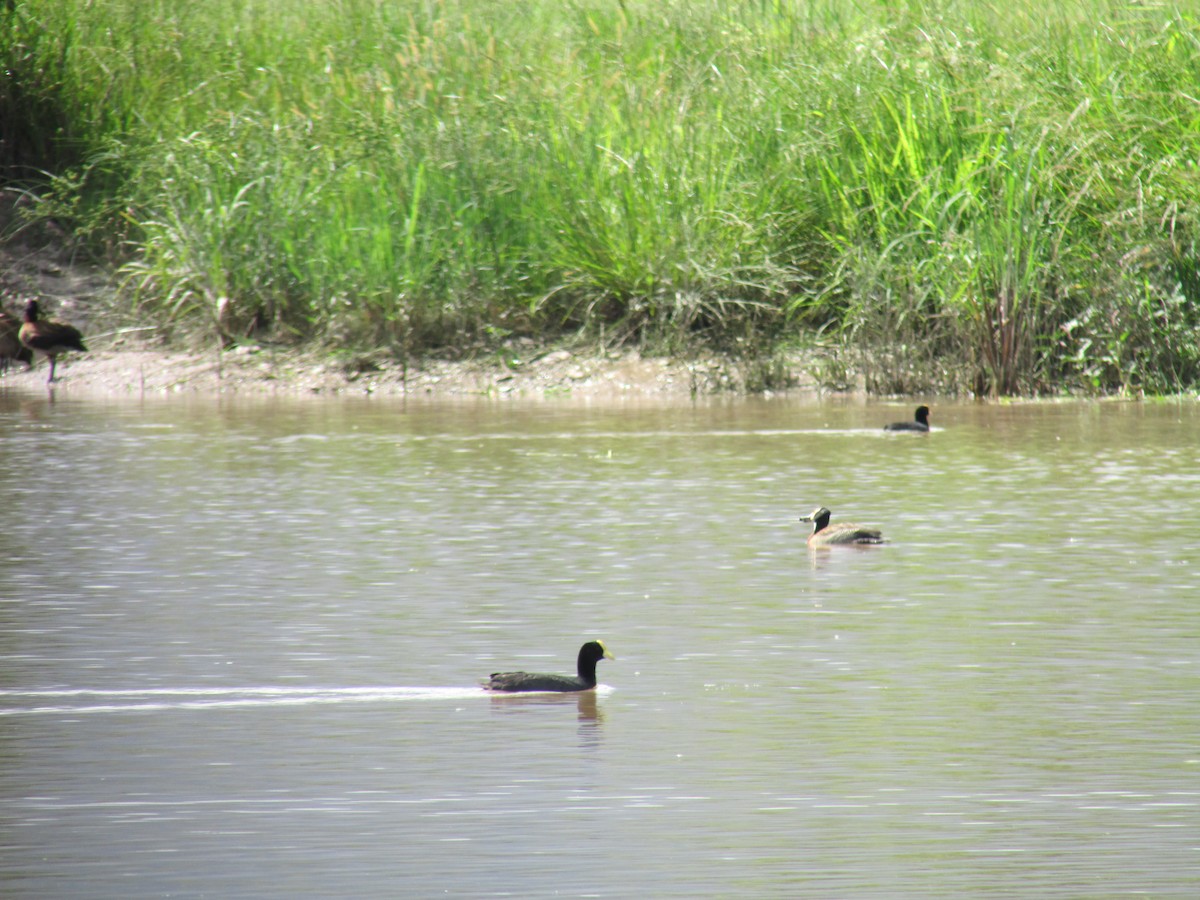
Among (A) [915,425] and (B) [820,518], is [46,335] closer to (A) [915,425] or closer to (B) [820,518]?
(A) [915,425]

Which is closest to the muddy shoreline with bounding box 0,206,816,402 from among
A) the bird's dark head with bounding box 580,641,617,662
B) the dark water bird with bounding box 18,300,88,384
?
the dark water bird with bounding box 18,300,88,384

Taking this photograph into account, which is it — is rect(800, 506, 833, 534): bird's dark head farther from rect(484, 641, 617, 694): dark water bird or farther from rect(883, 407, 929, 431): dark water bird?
rect(883, 407, 929, 431): dark water bird

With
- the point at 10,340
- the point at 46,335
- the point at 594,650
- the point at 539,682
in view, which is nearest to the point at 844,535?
the point at 594,650

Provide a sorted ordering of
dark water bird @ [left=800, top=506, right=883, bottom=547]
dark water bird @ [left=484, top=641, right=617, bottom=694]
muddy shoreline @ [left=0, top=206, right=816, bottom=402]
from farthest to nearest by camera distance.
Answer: muddy shoreline @ [left=0, top=206, right=816, bottom=402] < dark water bird @ [left=800, top=506, right=883, bottom=547] < dark water bird @ [left=484, top=641, right=617, bottom=694]

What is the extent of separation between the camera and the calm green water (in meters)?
4.25

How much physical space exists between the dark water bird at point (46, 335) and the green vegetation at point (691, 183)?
1.92ft

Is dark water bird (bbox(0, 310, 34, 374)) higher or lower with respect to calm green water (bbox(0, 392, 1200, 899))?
higher

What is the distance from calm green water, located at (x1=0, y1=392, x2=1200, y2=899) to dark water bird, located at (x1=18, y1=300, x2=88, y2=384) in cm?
456

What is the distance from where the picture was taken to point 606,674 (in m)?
6.09

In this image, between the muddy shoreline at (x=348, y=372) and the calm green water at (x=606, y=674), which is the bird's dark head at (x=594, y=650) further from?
the muddy shoreline at (x=348, y=372)

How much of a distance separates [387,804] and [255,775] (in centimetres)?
41

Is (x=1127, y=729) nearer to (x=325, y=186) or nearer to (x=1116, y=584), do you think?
(x=1116, y=584)

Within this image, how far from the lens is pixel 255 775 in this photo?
4863 millimetres

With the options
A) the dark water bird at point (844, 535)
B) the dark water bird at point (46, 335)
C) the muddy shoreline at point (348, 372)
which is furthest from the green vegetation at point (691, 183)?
the dark water bird at point (844, 535)
